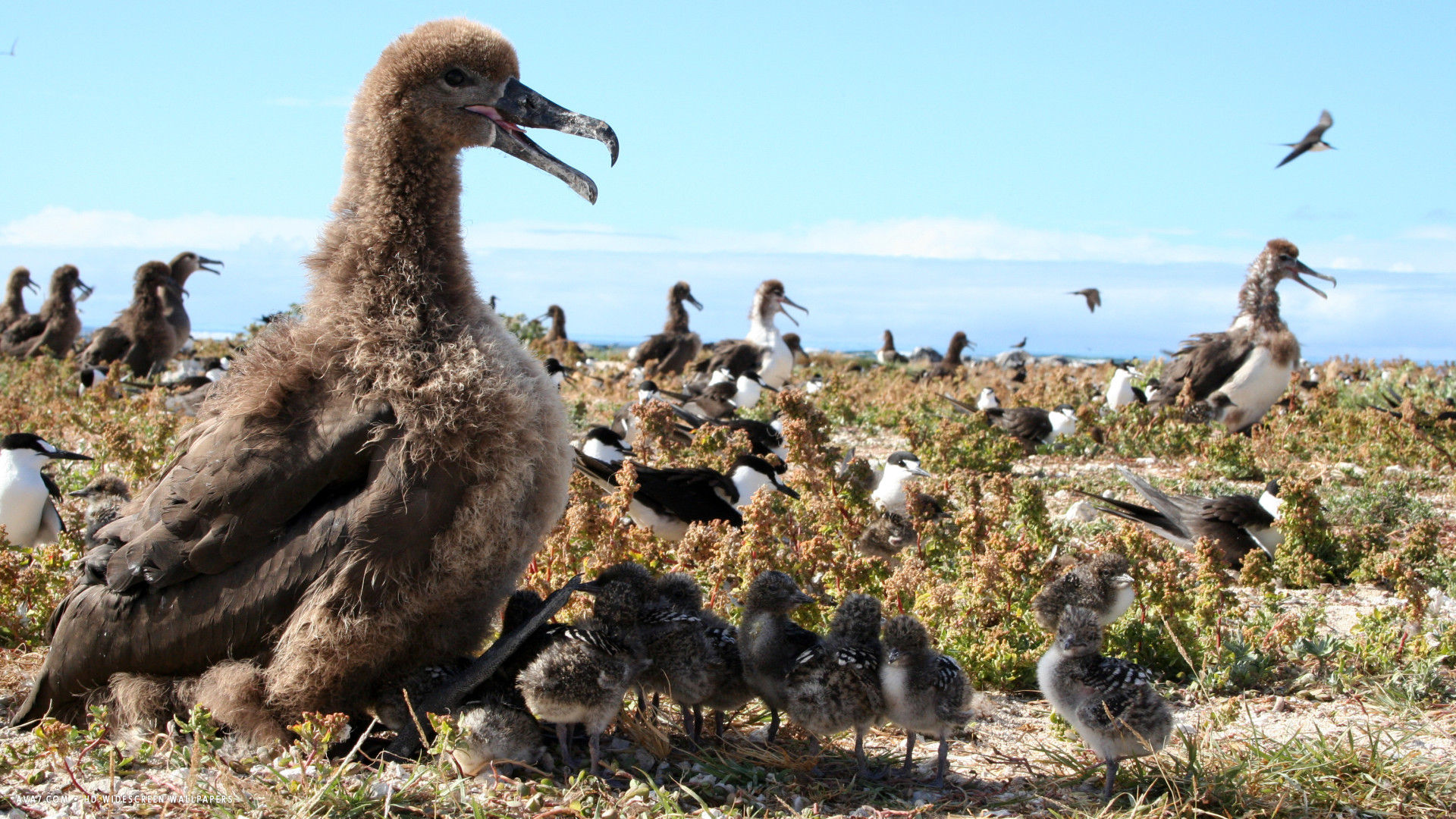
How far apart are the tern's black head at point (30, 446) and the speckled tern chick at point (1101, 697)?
260 inches

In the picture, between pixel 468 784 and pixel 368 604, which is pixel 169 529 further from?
pixel 468 784

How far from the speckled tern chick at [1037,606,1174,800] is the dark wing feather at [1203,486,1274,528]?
375 cm

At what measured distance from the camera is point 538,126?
3.83 meters

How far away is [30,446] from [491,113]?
5.36 metres

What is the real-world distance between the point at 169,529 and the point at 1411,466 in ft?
31.6

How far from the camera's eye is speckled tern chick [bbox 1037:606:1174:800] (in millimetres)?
3449

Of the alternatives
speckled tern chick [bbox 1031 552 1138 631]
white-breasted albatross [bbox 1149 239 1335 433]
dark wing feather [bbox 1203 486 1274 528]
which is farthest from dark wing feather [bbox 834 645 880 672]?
white-breasted albatross [bbox 1149 239 1335 433]

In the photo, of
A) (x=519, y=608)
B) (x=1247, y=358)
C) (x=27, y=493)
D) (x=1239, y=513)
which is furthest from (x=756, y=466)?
(x=1247, y=358)

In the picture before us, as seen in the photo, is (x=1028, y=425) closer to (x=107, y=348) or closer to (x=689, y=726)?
(x=689, y=726)

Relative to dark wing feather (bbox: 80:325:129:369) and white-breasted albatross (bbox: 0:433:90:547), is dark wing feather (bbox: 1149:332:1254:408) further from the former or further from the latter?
dark wing feather (bbox: 80:325:129:369)

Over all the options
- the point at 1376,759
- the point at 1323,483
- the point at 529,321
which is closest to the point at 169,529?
the point at 1376,759

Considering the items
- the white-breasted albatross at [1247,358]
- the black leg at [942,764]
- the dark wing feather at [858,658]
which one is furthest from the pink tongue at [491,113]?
the white-breasted albatross at [1247,358]

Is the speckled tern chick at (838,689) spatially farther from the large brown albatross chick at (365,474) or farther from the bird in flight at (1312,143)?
the bird in flight at (1312,143)

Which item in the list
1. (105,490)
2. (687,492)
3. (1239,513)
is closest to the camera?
(1239,513)
